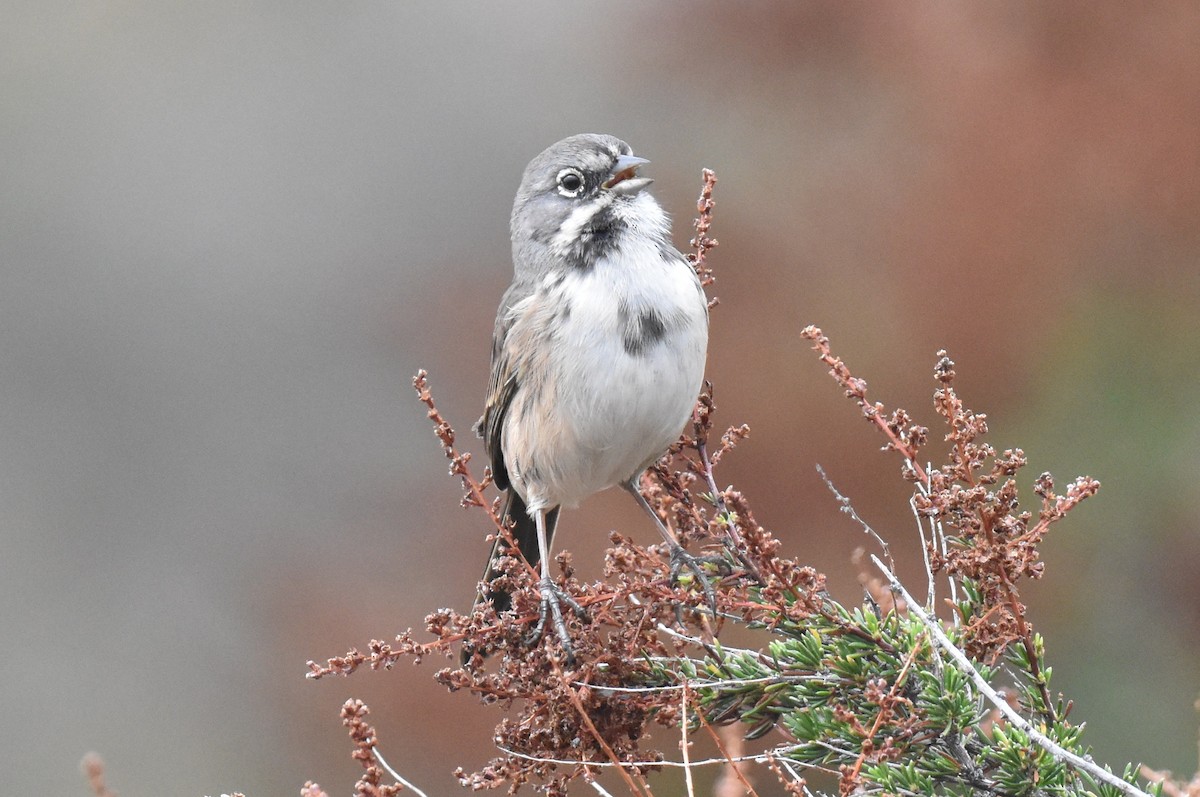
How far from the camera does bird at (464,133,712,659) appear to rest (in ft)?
12.2

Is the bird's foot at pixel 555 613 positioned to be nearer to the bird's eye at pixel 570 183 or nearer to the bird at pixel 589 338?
the bird at pixel 589 338

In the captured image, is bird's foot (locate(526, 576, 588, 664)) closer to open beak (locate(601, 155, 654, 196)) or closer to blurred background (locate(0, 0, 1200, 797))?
open beak (locate(601, 155, 654, 196))

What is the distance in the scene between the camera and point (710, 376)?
21.4 feet

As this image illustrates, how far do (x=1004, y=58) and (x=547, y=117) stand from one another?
8.81m

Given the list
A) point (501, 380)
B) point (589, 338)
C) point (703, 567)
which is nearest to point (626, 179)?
point (589, 338)

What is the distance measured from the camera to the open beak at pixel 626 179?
400 cm

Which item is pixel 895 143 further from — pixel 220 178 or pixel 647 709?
pixel 220 178

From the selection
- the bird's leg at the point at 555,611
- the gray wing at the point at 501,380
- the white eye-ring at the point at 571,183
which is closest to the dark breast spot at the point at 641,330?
the gray wing at the point at 501,380

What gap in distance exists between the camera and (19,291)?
14.9 m

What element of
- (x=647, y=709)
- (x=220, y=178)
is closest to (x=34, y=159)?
(x=220, y=178)

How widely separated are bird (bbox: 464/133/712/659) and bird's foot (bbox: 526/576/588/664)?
215mm

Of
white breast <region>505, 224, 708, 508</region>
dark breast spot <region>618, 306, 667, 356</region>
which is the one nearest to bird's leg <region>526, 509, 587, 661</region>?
white breast <region>505, 224, 708, 508</region>

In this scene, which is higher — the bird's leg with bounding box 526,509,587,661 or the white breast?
the white breast

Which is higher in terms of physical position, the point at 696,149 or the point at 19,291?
the point at 19,291
